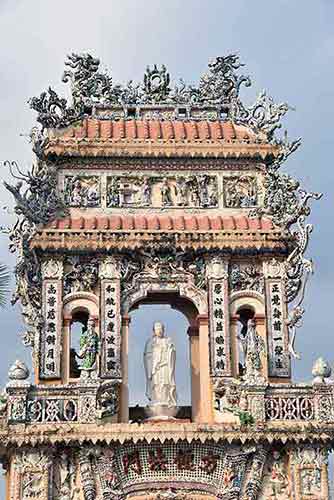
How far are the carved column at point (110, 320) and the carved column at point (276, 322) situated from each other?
2.67 metres

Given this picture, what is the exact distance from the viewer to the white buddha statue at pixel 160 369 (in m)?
20.6

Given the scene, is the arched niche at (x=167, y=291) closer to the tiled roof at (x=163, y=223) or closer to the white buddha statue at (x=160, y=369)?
the white buddha statue at (x=160, y=369)

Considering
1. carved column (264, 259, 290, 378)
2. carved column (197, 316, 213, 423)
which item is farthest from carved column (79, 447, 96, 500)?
carved column (264, 259, 290, 378)

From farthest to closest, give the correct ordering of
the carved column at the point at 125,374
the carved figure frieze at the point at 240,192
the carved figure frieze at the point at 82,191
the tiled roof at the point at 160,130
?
the tiled roof at the point at 160,130
the carved figure frieze at the point at 240,192
the carved figure frieze at the point at 82,191
the carved column at the point at 125,374

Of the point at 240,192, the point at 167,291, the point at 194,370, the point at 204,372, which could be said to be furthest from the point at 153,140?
the point at 204,372

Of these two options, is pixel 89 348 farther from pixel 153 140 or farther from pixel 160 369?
pixel 153 140

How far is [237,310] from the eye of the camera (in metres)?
21.3

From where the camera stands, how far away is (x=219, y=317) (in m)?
20.9

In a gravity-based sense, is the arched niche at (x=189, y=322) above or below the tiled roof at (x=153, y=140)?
below

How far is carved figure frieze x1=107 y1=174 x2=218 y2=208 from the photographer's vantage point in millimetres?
21797

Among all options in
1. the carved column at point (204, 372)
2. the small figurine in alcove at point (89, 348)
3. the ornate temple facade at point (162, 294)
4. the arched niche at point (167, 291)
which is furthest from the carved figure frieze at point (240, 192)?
the small figurine in alcove at point (89, 348)

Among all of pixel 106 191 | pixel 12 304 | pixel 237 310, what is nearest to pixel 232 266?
pixel 237 310

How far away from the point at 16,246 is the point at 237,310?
162 inches

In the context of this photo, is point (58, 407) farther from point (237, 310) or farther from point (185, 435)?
point (237, 310)
